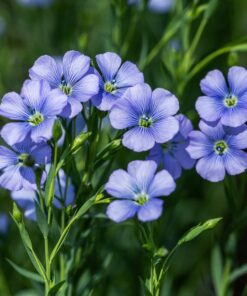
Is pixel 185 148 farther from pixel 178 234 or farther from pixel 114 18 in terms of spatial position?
pixel 178 234

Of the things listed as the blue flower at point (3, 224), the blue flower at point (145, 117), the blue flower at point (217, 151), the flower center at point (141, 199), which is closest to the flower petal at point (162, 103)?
the blue flower at point (145, 117)

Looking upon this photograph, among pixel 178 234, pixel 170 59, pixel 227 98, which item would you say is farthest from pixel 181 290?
pixel 227 98

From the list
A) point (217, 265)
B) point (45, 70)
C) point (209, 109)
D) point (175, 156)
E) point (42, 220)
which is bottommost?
point (217, 265)

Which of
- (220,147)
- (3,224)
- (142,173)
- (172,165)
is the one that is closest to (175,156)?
(172,165)

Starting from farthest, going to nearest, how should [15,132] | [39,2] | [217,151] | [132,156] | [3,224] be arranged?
[39,2]
[132,156]
[3,224]
[217,151]
[15,132]

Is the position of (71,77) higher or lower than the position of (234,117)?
higher

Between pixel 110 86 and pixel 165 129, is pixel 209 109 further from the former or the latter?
pixel 110 86

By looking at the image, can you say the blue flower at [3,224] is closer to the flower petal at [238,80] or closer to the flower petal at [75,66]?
the flower petal at [75,66]
